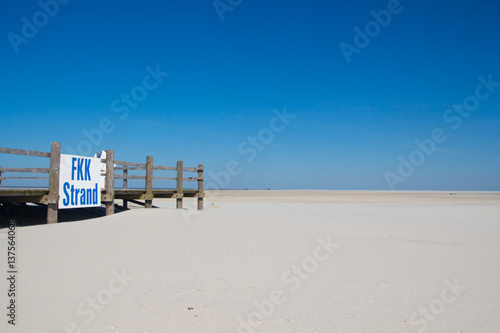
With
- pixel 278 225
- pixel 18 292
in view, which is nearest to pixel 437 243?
pixel 278 225

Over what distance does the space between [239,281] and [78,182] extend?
6813mm

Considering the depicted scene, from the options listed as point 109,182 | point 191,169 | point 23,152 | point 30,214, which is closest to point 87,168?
point 109,182

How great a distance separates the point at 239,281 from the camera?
18.6ft

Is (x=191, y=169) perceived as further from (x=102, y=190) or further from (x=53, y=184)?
(x=53, y=184)

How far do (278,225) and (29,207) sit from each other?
9.52 meters

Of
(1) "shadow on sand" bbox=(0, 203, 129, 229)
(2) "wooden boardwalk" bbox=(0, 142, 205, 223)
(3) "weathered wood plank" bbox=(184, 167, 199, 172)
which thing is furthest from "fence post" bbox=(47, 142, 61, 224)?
(3) "weathered wood plank" bbox=(184, 167, 199, 172)

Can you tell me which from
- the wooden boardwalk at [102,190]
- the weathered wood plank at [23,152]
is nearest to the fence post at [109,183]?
the wooden boardwalk at [102,190]

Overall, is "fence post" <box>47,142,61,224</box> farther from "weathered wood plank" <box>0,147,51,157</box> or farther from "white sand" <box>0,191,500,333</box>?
"white sand" <box>0,191,500,333</box>

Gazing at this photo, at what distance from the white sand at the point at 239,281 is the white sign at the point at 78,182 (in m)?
1.25

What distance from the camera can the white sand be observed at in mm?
4246

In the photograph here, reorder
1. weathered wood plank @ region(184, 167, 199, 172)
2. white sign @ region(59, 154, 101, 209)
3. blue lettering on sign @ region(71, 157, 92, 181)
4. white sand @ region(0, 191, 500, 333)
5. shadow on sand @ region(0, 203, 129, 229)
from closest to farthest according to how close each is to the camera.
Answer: white sand @ region(0, 191, 500, 333), white sign @ region(59, 154, 101, 209), blue lettering on sign @ region(71, 157, 92, 181), shadow on sand @ region(0, 203, 129, 229), weathered wood plank @ region(184, 167, 199, 172)

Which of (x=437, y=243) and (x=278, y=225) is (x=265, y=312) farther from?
(x=437, y=243)

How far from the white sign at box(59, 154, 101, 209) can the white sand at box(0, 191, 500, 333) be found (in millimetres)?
1246

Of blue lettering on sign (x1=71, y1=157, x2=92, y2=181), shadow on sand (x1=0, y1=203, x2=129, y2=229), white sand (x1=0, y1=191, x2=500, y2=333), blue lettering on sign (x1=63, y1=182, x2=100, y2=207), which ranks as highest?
blue lettering on sign (x1=71, y1=157, x2=92, y2=181)
